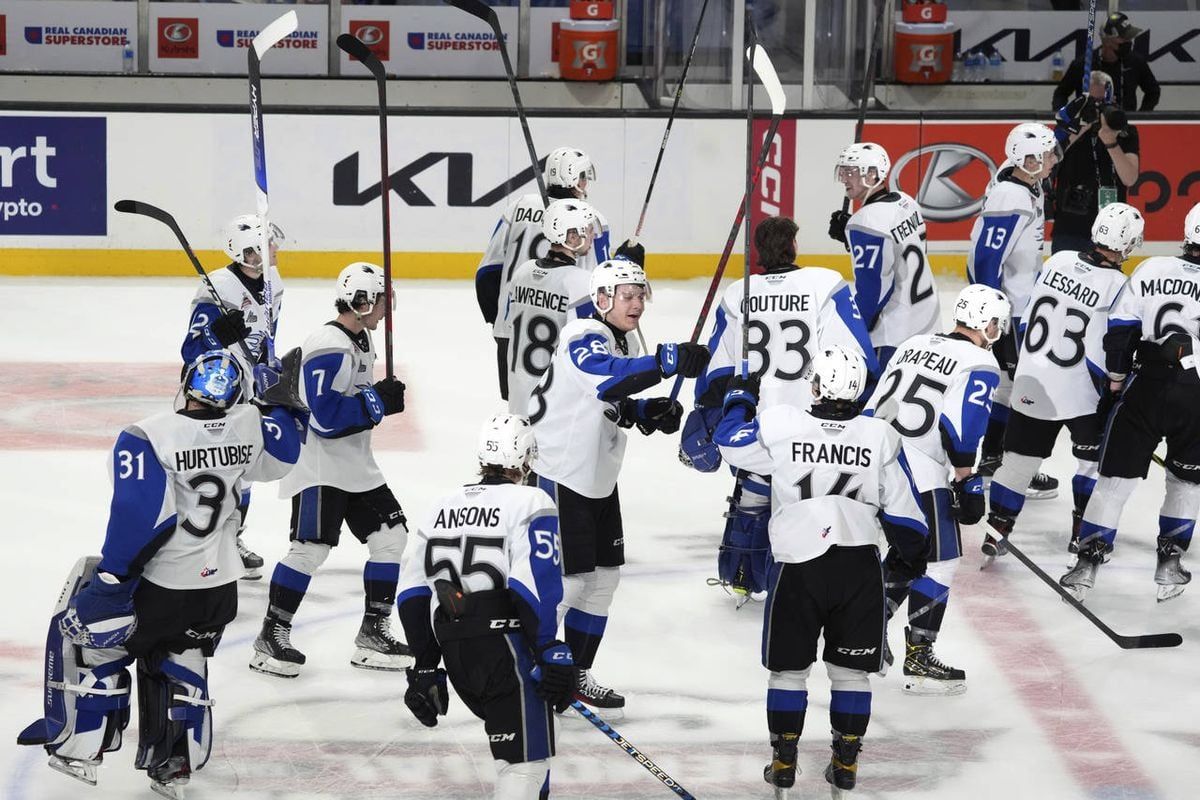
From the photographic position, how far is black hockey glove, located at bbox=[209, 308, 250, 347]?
556 cm

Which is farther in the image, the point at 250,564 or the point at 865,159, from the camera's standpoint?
the point at 865,159

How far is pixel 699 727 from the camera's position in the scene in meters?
5.17

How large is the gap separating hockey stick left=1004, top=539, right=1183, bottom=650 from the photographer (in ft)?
10.4

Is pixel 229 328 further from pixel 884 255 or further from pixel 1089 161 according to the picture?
pixel 1089 161

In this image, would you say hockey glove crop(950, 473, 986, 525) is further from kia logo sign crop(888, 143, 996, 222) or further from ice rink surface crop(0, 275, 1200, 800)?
kia logo sign crop(888, 143, 996, 222)

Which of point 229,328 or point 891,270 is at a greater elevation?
point 891,270

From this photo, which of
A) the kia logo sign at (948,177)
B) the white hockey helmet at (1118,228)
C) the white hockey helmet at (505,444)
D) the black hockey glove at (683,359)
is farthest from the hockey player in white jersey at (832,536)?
the kia logo sign at (948,177)

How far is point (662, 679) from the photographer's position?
5.53m

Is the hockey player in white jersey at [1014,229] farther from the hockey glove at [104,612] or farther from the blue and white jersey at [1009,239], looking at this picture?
the hockey glove at [104,612]

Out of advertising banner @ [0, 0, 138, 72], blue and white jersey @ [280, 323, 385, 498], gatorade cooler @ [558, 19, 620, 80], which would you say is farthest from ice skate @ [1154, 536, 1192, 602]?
advertising banner @ [0, 0, 138, 72]

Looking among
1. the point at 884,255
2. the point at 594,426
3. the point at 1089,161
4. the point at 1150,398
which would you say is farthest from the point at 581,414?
the point at 1089,161

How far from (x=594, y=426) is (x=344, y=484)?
79cm

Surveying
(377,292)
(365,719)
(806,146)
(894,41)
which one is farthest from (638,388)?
(894,41)

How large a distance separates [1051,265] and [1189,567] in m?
1.28
